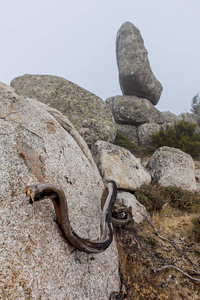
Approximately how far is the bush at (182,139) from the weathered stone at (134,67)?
7.43 m

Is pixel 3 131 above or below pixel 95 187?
above

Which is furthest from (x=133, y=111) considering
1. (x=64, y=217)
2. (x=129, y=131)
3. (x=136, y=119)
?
(x=64, y=217)

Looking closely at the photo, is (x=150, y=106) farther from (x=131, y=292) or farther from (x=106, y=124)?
(x=131, y=292)

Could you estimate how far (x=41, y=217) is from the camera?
255cm

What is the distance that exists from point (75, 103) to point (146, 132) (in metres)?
10.2

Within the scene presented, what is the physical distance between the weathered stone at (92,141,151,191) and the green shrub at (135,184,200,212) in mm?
475

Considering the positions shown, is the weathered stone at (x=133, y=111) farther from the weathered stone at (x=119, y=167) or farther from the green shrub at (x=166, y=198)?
the green shrub at (x=166, y=198)

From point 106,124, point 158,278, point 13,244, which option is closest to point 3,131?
point 13,244

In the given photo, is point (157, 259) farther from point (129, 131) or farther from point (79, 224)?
point (129, 131)

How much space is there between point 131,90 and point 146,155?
10554mm

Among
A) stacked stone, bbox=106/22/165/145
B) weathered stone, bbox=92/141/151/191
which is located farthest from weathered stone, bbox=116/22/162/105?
weathered stone, bbox=92/141/151/191

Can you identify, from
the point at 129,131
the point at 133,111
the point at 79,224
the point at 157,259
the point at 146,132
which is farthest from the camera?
the point at 133,111

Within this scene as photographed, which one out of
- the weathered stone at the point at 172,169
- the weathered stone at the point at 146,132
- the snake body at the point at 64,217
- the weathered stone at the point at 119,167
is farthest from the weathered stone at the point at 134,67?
the snake body at the point at 64,217

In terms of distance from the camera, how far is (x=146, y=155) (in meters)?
14.4
